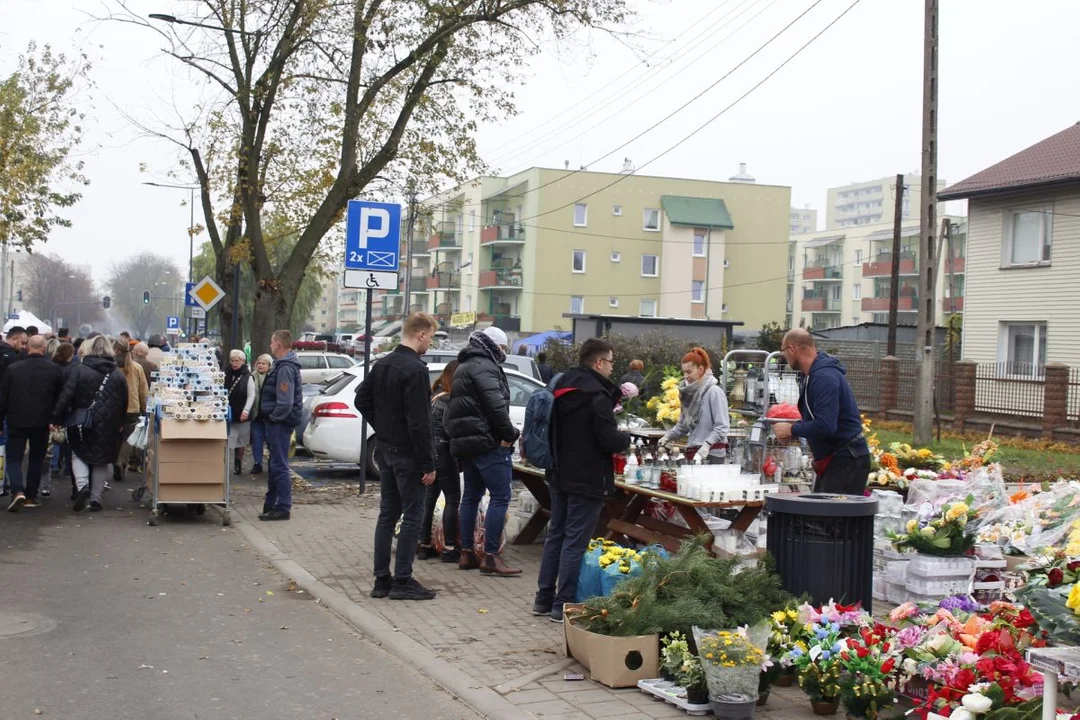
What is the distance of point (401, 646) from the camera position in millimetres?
6969

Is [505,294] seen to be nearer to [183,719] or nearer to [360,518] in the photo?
[360,518]

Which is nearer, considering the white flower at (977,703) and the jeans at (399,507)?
the white flower at (977,703)

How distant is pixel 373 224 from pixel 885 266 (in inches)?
2981

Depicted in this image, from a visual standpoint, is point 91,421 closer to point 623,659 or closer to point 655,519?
point 655,519

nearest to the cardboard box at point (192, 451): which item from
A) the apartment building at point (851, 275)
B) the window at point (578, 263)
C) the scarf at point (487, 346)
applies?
the scarf at point (487, 346)

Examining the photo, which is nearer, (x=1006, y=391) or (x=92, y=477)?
(x=92, y=477)

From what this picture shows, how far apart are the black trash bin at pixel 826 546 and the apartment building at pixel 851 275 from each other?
74.6 meters

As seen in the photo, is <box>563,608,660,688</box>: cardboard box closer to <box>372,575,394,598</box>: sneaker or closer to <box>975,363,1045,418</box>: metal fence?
<box>372,575,394,598</box>: sneaker

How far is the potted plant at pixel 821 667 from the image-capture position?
5.62 m

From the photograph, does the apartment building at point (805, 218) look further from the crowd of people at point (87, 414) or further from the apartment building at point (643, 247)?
the crowd of people at point (87, 414)

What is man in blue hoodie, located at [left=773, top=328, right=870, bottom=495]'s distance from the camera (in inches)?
297

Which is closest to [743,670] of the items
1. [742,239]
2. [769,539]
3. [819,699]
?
[819,699]

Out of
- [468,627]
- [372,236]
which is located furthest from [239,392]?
[468,627]

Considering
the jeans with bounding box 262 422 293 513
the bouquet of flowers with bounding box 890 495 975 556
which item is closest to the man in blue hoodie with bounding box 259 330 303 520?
the jeans with bounding box 262 422 293 513
